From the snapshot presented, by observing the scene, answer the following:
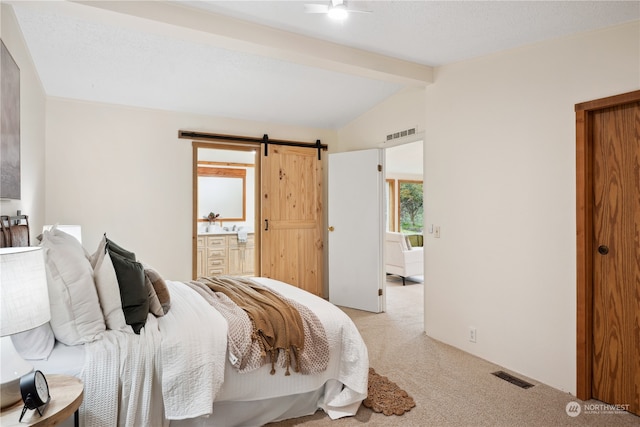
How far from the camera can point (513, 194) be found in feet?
9.78

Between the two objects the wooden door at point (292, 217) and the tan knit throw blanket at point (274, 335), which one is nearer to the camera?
the tan knit throw blanket at point (274, 335)

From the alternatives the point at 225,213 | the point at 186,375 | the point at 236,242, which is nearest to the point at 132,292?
the point at 186,375

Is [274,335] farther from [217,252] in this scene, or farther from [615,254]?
[217,252]

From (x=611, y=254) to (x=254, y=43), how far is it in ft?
9.21

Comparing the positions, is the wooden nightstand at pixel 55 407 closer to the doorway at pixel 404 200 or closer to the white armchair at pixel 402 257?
the white armchair at pixel 402 257

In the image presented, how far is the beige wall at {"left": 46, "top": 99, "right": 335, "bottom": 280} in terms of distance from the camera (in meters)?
3.92

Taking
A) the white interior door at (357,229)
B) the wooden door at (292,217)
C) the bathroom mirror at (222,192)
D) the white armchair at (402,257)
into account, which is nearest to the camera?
the white interior door at (357,229)

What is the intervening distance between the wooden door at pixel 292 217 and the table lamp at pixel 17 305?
3587mm

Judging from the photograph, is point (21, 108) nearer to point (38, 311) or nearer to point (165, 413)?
point (38, 311)

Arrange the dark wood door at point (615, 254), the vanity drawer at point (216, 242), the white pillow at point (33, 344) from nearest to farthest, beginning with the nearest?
the white pillow at point (33, 344) < the dark wood door at point (615, 254) < the vanity drawer at point (216, 242)

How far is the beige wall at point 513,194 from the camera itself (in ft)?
8.57

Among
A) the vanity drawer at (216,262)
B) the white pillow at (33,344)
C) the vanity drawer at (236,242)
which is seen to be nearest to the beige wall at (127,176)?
the vanity drawer at (216,262)

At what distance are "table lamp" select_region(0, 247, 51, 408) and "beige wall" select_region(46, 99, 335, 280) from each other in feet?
9.84

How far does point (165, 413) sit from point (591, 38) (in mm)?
3425
